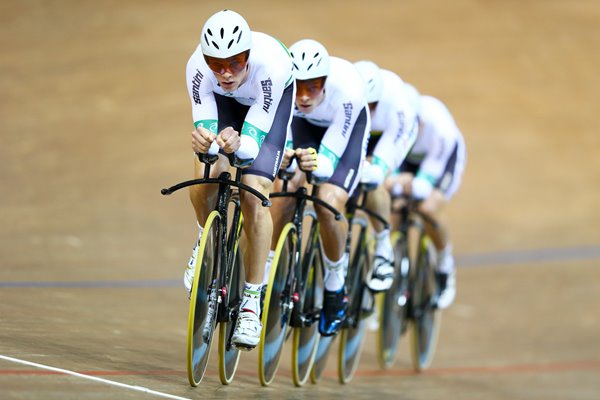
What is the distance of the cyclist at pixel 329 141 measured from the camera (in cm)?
536

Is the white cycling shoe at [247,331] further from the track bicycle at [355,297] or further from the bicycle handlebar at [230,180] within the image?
the track bicycle at [355,297]

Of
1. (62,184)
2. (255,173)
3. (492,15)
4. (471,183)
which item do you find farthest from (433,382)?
(492,15)

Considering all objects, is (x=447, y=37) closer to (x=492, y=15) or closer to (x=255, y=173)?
(x=492, y=15)

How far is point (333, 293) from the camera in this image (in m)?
5.77

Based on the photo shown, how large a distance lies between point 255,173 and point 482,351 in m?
4.52

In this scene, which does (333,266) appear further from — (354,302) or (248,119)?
(248,119)

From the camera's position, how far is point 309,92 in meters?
5.42

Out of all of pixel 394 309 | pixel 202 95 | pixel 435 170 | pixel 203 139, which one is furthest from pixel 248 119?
pixel 435 170

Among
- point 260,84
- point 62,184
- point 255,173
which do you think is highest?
point 62,184

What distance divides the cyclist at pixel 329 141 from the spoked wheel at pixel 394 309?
128cm

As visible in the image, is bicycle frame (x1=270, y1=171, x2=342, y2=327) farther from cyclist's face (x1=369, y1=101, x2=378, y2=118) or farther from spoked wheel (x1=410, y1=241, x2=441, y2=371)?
spoked wheel (x1=410, y1=241, x2=441, y2=371)

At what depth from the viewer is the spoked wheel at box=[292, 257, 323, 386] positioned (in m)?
5.63

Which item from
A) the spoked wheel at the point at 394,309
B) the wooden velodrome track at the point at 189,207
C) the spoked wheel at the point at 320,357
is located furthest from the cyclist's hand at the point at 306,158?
the spoked wheel at the point at 394,309

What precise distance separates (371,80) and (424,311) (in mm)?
2083
